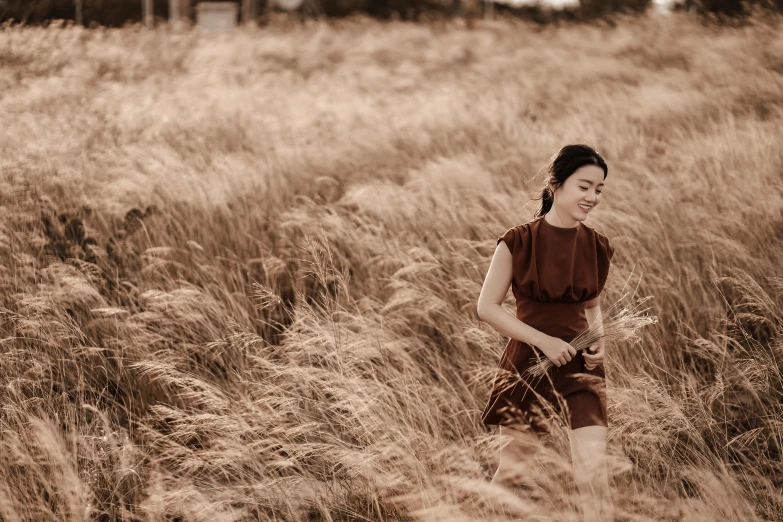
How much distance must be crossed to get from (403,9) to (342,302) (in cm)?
2605

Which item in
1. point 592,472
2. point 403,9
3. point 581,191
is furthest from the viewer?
point 403,9

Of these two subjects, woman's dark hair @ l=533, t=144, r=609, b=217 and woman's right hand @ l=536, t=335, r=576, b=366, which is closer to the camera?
woman's right hand @ l=536, t=335, r=576, b=366

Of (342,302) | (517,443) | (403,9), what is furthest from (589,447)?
(403,9)

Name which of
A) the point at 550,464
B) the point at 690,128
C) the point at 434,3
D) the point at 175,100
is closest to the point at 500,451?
the point at 550,464

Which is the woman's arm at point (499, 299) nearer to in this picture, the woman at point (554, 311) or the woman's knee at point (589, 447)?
the woman at point (554, 311)

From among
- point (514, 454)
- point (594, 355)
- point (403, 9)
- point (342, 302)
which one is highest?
point (403, 9)

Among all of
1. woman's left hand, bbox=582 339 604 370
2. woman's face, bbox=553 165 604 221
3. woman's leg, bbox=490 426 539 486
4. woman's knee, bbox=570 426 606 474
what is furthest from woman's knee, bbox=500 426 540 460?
woman's face, bbox=553 165 604 221

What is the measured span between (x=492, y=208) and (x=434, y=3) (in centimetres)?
2658

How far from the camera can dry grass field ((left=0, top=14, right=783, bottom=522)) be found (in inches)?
91.8

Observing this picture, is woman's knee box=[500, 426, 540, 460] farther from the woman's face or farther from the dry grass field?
the woman's face

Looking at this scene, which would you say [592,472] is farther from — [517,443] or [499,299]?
[499,299]

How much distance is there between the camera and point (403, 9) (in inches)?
1081

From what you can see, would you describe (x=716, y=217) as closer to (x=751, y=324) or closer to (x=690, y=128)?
(x=751, y=324)

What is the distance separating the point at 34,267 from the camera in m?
3.38
